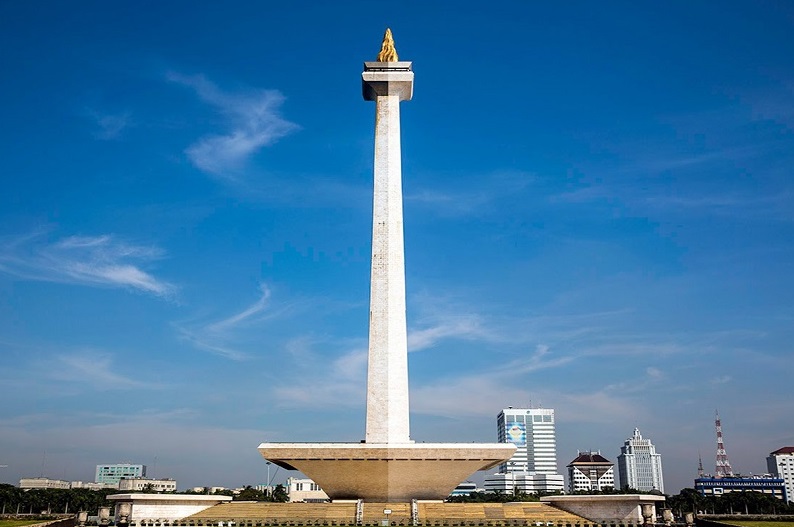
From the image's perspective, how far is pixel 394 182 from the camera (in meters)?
40.9

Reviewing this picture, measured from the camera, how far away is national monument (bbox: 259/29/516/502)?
34.2 metres

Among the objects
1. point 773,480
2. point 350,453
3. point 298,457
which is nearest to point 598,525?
point 350,453

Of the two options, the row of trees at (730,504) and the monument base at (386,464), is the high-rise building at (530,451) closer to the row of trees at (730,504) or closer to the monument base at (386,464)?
the row of trees at (730,504)

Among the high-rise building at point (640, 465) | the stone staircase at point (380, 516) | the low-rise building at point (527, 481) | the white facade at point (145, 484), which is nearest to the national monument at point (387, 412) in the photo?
the stone staircase at point (380, 516)

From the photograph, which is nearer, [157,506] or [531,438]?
[157,506]

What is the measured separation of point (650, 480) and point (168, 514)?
182644mm

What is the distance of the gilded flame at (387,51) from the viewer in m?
43.6

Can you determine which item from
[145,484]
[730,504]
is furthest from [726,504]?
[145,484]

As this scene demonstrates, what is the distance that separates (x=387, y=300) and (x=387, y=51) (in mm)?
16158

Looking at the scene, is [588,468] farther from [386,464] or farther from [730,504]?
[386,464]

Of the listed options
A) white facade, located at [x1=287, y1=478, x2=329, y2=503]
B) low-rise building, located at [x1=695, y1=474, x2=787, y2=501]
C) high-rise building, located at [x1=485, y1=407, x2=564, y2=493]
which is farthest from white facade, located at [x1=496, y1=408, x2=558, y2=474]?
white facade, located at [x1=287, y1=478, x2=329, y2=503]

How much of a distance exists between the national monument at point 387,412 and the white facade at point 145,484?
88.9 m

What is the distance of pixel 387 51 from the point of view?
44.1m

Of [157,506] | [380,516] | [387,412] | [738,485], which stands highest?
[387,412]
